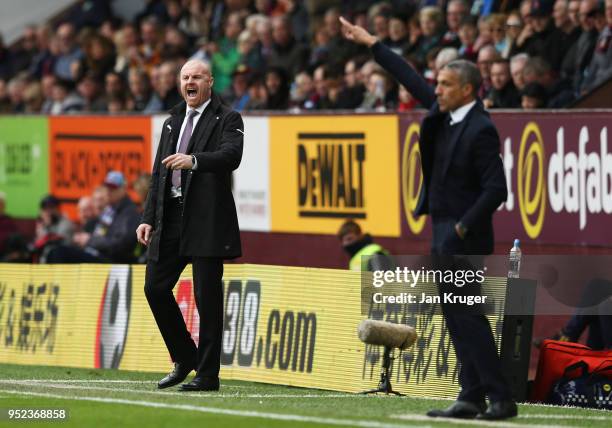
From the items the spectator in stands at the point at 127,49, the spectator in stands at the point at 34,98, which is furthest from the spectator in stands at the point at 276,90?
the spectator in stands at the point at 34,98

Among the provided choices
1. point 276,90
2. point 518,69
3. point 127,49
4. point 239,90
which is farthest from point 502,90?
point 127,49

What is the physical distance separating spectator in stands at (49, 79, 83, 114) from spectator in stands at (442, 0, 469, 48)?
23.8 feet

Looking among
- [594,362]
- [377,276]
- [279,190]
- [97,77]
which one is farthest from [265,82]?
[594,362]

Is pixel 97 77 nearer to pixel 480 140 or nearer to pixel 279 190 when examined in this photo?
pixel 279 190

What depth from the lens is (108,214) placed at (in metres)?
A: 18.6

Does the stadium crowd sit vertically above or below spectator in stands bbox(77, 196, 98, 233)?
above

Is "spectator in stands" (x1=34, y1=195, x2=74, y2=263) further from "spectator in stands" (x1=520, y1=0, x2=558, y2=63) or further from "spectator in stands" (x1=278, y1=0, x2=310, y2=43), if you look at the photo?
"spectator in stands" (x1=520, y1=0, x2=558, y2=63)

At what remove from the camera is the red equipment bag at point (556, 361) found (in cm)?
1166

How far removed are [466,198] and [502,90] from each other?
21.4 feet

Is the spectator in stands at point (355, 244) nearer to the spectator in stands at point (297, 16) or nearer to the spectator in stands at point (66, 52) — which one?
the spectator in stands at point (297, 16)

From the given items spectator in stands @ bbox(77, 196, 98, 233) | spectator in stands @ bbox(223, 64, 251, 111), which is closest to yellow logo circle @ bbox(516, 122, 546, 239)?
spectator in stands @ bbox(223, 64, 251, 111)

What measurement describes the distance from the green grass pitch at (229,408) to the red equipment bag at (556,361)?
0.93m

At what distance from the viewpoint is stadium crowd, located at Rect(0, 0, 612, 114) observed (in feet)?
51.7

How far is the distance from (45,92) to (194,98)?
14181mm
